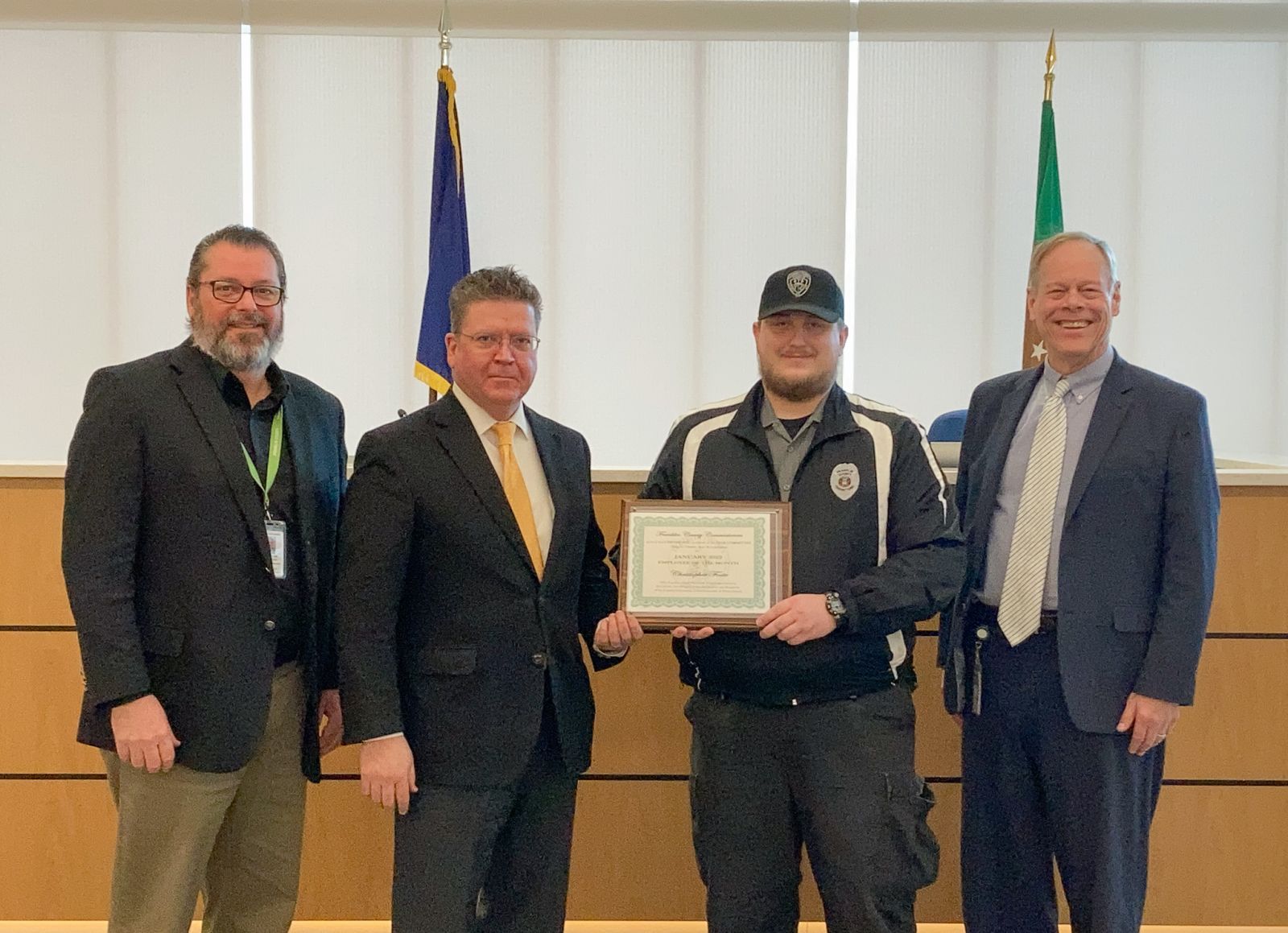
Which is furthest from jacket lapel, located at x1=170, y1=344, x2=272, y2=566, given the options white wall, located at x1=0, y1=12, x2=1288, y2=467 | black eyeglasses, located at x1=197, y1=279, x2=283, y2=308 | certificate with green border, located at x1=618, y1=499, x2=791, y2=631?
white wall, located at x1=0, y1=12, x2=1288, y2=467

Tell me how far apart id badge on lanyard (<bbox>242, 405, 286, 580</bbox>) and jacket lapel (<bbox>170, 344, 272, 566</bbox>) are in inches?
0.7

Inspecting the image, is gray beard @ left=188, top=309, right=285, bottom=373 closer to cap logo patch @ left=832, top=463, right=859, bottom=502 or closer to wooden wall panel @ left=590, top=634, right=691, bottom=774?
cap logo patch @ left=832, top=463, right=859, bottom=502

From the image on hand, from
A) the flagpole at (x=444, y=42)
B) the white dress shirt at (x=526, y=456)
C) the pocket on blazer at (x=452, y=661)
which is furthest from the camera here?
the flagpole at (x=444, y=42)

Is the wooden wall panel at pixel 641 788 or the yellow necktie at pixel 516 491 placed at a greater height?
the yellow necktie at pixel 516 491

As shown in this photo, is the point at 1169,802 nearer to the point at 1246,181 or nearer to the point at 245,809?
the point at 245,809

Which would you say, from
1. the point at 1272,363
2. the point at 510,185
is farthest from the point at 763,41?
the point at 1272,363

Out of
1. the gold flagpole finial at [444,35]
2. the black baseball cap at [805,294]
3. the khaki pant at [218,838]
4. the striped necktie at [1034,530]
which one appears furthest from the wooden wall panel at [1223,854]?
the gold flagpole finial at [444,35]

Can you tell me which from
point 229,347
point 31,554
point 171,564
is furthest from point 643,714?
point 31,554

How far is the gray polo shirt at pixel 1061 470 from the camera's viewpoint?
2035 millimetres

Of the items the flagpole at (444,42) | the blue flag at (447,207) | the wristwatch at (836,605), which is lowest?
the wristwatch at (836,605)

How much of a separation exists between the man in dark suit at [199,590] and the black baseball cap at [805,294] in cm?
98

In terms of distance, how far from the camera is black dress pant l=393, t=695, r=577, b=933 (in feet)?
5.91

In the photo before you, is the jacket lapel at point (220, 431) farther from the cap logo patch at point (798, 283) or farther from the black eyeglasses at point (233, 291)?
the cap logo patch at point (798, 283)

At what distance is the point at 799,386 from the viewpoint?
1.97 m
